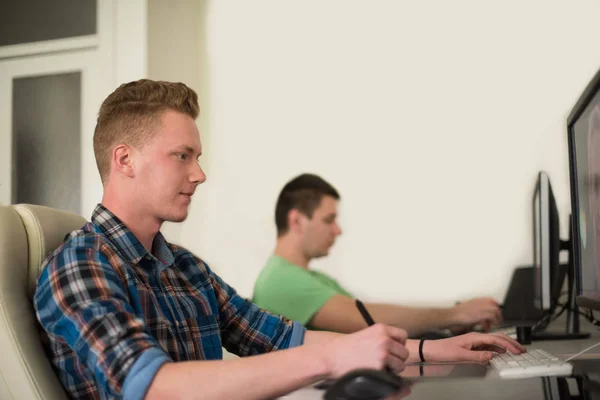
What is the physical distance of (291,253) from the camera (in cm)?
259

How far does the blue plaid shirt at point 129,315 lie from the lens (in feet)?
2.86

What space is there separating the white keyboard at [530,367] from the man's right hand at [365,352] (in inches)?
9.0

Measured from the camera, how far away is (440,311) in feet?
7.27

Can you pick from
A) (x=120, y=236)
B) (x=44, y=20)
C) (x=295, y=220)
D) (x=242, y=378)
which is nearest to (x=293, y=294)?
(x=295, y=220)

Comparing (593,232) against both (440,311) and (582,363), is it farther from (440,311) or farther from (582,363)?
(440,311)

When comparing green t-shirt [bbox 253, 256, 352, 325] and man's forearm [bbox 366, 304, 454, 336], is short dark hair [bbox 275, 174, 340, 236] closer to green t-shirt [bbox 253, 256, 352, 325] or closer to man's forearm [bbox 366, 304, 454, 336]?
green t-shirt [bbox 253, 256, 352, 325]

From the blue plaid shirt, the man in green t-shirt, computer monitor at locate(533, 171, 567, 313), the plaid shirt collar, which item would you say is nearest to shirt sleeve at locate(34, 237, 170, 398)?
the blue plaid shirt

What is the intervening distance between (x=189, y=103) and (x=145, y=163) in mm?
165

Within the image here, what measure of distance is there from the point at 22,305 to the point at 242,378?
352 mm

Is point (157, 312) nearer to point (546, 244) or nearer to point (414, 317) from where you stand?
point (546, 244)

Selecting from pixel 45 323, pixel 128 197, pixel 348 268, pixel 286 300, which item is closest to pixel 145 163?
pixel 128 197

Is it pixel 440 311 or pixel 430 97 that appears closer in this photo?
pixel 440 311

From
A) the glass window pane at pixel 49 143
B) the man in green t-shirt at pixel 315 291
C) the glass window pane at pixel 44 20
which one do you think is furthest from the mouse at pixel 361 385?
the glass window pane at pixel 44 20

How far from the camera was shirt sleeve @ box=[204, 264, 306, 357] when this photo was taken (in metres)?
1.32
